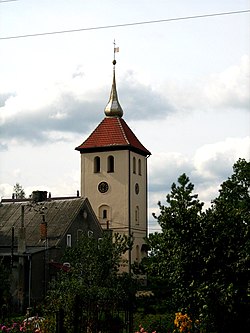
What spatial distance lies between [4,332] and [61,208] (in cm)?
3686

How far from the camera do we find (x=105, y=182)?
2803 inches

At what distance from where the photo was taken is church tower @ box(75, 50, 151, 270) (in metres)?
69.8

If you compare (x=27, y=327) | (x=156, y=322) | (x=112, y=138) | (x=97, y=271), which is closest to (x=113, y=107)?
(x=112, y=138)

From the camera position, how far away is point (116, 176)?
71062mm

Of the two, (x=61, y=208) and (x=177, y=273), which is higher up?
(x=61, y=208)

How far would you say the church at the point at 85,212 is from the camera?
156 feet

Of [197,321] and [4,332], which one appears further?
[197,321]

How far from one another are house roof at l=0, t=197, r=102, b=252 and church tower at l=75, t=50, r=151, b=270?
498 inches

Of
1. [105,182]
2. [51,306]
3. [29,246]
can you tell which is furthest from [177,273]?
[105,182]

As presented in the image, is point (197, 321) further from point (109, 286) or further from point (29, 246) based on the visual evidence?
point (29, 246)

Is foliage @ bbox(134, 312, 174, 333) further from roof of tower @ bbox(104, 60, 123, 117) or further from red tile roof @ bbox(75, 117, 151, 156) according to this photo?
roof of tower @ bbox(104, 60, 123, 117)

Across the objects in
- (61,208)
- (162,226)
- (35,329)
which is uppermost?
(61,208)

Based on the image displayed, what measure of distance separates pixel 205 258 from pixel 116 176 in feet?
172

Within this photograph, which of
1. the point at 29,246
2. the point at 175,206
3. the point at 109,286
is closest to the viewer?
the point at 175,206
